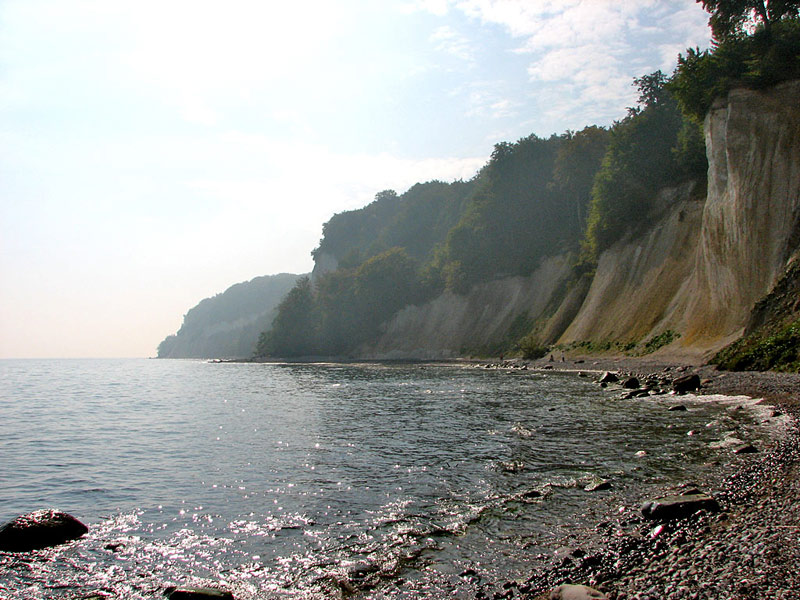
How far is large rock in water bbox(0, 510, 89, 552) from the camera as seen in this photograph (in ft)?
28.8

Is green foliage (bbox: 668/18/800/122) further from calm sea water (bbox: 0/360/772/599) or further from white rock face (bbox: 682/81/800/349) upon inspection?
calm sea water (bbox: 0/360/772/599)

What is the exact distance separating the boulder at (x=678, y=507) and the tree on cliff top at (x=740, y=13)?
1620 inches

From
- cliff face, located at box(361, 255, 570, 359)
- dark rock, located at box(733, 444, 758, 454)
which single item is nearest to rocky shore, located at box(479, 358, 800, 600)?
dark rock, located at box(733, 444, 758, 454)

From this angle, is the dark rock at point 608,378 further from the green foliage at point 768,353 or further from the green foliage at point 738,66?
the green foliage at point 738,66

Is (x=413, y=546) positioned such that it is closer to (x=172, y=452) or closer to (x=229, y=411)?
(x=172, y=452)

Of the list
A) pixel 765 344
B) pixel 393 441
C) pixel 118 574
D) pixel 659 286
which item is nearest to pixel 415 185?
pixel 659 286

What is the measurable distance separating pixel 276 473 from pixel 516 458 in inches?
236

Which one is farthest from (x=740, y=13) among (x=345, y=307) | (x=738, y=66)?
(x=345, y=307)

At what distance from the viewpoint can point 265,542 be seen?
28.9 feet

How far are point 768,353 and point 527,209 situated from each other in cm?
5871

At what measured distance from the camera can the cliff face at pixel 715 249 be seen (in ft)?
111

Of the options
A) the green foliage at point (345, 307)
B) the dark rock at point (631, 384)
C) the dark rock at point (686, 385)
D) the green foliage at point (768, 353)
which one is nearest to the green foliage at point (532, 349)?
the green foliage at point (768, 353)

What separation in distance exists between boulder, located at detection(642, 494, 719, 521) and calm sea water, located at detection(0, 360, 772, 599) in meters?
1.04

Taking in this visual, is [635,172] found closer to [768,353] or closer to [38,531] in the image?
[768,353]
